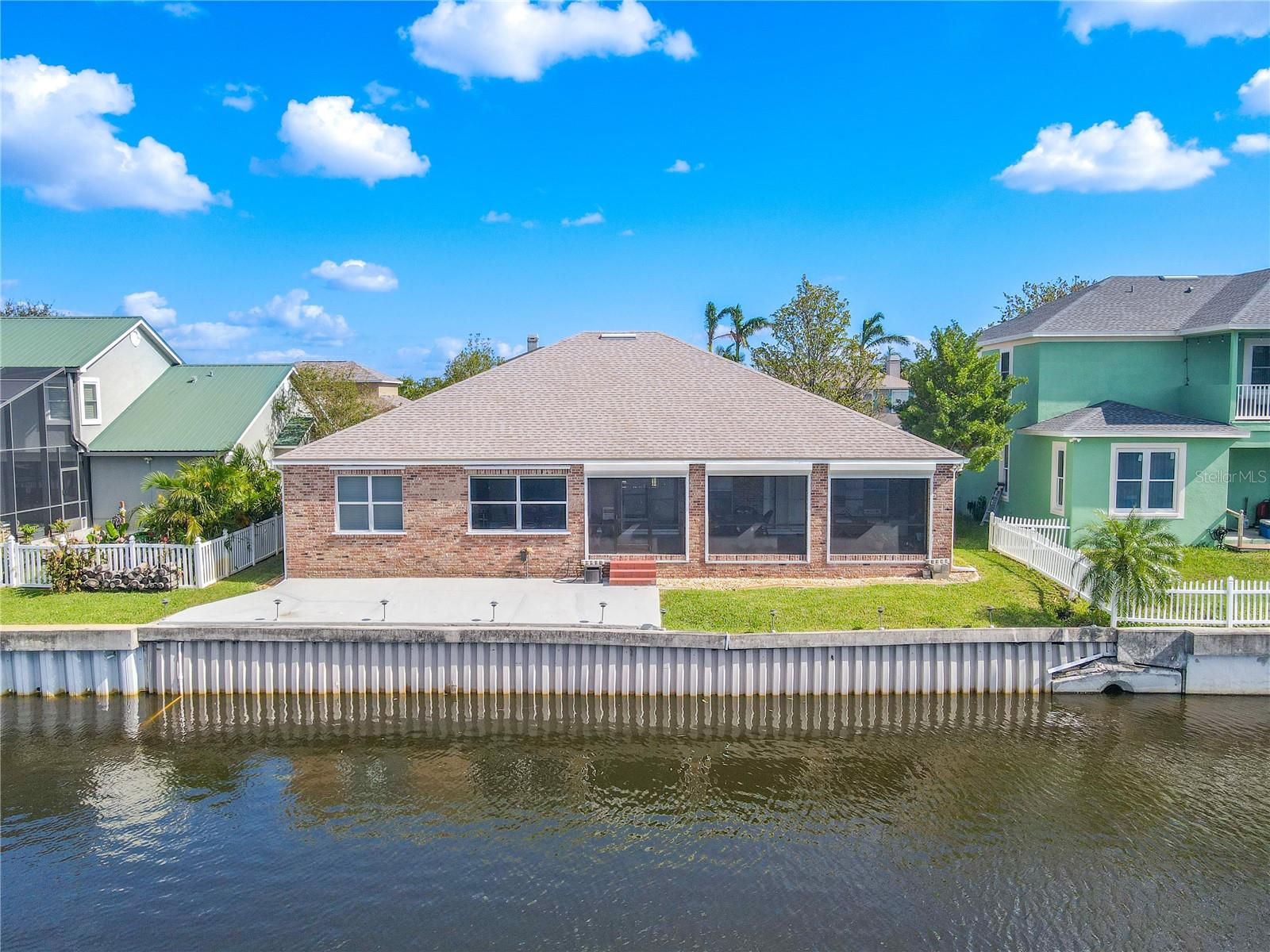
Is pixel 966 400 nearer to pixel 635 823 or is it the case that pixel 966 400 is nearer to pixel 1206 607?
pixel 1206 607

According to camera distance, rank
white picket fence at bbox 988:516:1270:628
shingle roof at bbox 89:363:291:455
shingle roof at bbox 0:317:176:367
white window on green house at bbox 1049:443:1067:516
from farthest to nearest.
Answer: shingle roof at bbox 89:363:291:455
shingle roof at bbox 0:317:176:367
white window on green house at bbox 1049:443:1067:516
white picket fence at bbox 988:516:1270:628

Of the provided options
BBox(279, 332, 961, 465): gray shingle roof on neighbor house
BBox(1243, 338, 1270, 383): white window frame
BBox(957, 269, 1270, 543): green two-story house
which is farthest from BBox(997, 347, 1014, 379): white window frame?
BBox(279, 332, 961, 465): gray shingle roof on neighbor house

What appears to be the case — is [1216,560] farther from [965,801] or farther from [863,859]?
[863,859]

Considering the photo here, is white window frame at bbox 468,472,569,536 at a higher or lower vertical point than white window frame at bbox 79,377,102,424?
lower

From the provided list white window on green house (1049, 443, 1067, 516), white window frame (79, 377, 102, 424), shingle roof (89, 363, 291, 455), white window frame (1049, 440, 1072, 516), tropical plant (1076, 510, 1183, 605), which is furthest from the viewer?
shingle roof (89, 363, 291, 455)

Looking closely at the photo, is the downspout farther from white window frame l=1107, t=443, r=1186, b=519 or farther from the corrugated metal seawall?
white window frame l=1107, t=443, r=1186, b=519

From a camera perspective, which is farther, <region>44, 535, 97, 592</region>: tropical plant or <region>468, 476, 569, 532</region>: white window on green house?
<region>468, 476, 569, 532</region>: white window on green house

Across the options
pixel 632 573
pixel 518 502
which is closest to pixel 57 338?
pixel 518 502
